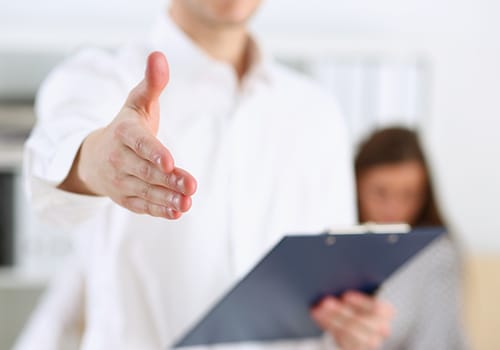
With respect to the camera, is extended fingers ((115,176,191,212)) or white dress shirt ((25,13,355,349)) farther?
white dress shirt ((25,13,355,349))

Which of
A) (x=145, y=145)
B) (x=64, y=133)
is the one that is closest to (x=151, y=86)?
(x=145, y=145)

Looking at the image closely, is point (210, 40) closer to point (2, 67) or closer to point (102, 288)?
point (102, 288)

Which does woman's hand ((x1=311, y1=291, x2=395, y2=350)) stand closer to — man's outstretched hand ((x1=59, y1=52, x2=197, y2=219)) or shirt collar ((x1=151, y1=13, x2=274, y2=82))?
shirt collar ((x1=151, y1=13, x2=274, y2=82))

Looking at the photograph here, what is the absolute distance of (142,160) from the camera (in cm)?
59

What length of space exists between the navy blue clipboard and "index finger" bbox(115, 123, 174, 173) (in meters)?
0.26

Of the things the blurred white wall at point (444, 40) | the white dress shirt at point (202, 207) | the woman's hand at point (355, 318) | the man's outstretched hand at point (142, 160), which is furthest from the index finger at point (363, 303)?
the blurred white wall at point (444, 40)

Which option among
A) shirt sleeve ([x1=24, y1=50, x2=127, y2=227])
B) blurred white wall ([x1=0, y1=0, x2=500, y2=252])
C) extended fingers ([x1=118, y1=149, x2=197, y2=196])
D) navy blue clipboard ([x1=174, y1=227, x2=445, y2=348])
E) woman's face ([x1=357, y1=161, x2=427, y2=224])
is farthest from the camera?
blurred white wall ([x1=0, y1=0, x2=500, y2=252])

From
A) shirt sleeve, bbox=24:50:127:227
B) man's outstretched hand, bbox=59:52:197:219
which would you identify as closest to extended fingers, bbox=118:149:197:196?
man's outstretched hand, bbox=59:52:197:219

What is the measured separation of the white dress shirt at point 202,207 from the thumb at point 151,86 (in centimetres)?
36

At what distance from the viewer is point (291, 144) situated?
1169 mm

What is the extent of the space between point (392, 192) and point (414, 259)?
0.17 metres

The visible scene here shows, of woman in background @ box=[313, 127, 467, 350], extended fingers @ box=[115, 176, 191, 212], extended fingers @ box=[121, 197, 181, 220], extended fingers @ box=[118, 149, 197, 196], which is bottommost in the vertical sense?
woman in background @ box=[313, 127, 467, 350]

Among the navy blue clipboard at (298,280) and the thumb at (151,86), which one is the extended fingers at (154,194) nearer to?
the thumb at (151,86)

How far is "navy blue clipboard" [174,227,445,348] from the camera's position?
88cm
